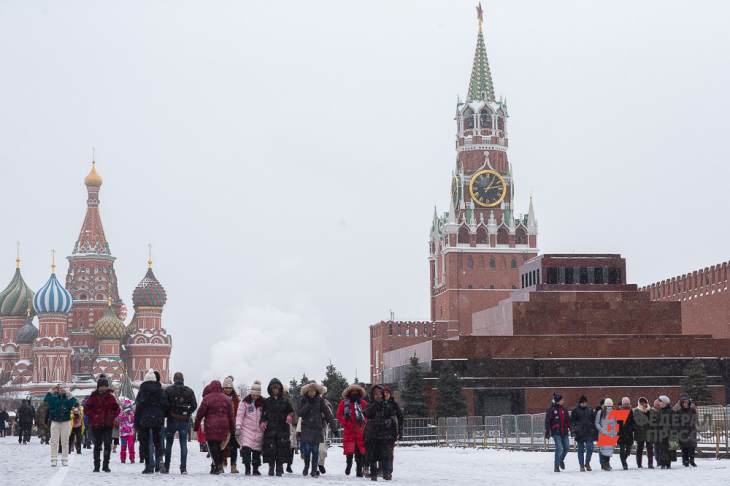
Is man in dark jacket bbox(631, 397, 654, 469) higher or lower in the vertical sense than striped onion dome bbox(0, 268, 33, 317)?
lower

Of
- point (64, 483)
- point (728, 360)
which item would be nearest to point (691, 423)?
point (64, 483)

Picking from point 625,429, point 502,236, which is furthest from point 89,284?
point 625,429

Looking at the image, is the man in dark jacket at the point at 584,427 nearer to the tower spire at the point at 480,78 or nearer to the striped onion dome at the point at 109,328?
the tower spire at the point at 480,78

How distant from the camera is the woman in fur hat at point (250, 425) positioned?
20469 mm

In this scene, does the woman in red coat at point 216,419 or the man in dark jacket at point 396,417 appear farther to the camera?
the woman in red coat at point 216,419

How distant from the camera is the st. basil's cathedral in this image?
15100 centimetres

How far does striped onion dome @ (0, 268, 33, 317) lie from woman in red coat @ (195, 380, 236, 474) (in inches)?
5655

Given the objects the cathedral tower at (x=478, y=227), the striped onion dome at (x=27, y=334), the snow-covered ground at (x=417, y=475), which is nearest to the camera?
the snow-covered ground at (x=417, y=475)

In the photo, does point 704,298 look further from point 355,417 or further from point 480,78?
point 355,417

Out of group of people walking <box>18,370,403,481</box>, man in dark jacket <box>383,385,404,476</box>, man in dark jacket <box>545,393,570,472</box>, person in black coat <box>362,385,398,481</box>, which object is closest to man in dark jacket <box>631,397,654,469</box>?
man in dark jacket <box>545,393,570,472</box>

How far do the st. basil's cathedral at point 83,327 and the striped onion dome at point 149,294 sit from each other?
0.35ft

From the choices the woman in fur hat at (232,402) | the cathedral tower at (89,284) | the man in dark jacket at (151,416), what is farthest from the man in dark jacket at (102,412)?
the cathedral tower at (89,284)

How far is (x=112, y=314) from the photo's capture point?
6176 inches

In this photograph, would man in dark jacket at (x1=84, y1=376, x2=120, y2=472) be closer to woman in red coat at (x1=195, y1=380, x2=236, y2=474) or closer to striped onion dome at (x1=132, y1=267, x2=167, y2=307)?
woman in red coat at (x1=195, y1=380, x2=236, y2=474)
